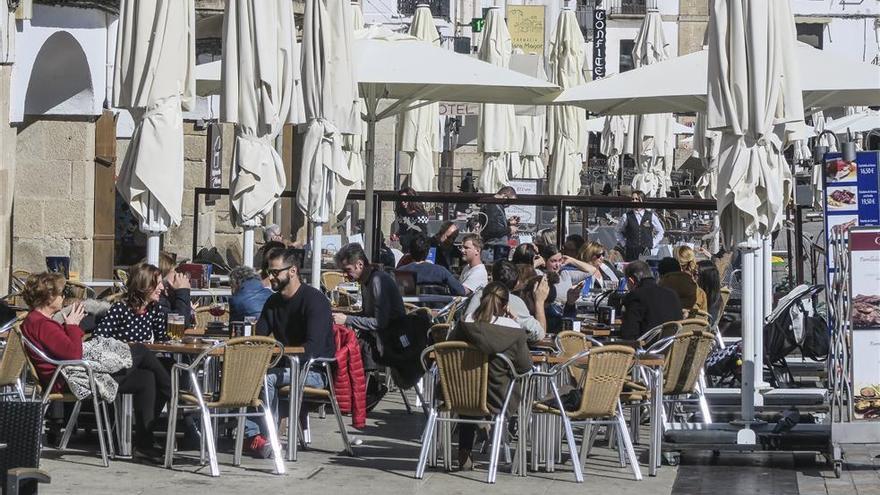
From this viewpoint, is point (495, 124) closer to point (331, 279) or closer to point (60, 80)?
point (60, 80)

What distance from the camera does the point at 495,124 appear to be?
84.3ft

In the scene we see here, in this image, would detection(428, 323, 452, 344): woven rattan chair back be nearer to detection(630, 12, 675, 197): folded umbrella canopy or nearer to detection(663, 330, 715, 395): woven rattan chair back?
detection(663, 330, 715, 395): woven rattan chair back

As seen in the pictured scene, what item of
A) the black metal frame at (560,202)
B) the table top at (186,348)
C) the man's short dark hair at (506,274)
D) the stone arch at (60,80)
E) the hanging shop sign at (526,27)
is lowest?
the table top at (186,348)

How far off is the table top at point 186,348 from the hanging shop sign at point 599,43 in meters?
49.2

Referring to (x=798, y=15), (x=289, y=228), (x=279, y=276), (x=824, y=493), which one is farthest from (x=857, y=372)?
(x=798, y=15)

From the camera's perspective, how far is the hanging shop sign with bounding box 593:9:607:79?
2351 inches

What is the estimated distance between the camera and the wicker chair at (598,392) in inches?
406

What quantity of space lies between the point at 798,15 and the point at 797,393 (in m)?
57.5

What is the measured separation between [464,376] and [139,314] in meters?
2.30

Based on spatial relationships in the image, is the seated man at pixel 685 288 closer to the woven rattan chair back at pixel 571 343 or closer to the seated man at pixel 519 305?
the seated man at pixel 519 305

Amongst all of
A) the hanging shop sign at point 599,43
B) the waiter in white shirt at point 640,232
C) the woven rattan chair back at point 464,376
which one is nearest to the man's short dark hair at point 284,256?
the woven rattan chair back at point 464,376

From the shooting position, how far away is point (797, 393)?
13477mm

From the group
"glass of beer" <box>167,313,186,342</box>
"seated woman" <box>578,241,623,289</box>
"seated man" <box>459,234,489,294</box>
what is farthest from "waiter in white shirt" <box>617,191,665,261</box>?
"glass of beer" <box>167,313,186,342</box>

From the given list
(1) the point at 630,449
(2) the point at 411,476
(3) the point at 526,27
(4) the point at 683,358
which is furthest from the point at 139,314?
(3) the point at 526,27
